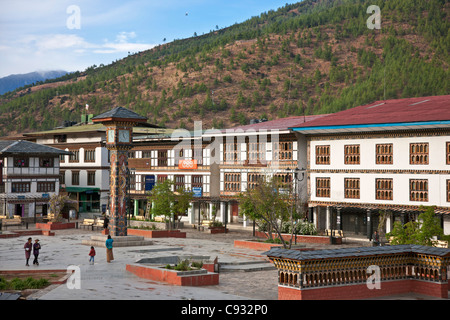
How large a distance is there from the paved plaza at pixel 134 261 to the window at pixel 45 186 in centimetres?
1889

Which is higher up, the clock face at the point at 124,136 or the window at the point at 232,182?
the clock face at the point at 124,136

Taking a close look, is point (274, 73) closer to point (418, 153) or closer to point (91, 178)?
point (91, 178)

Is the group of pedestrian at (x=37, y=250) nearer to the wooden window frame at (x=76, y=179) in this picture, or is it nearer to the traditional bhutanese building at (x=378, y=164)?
the traditional bhutanese building at (x=378, y=164)

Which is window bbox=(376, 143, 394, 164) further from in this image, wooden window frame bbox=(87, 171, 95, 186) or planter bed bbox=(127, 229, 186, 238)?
wooden window frame bbox=(87, 171, 95, 186)

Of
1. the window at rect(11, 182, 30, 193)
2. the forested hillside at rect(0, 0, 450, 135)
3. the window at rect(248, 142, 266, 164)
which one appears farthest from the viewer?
the forested hillside at rect(0, 0, 450, 135)

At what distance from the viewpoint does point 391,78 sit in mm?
121188

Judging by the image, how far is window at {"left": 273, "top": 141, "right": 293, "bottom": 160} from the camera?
182 ft

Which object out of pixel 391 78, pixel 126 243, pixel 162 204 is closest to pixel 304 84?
pixel 391 78

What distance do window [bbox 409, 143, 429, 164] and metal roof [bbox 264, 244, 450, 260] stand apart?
25.0 meters

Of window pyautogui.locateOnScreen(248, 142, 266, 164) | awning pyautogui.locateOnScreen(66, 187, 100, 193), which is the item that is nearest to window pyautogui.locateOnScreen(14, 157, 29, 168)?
awning pyautogui.locateOnScreen(66, 187, 100, 193)

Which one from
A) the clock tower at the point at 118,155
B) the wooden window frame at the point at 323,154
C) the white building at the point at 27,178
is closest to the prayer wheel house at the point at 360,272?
the clock tower at the point at 118,155

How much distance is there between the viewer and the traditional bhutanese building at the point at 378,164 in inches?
1769

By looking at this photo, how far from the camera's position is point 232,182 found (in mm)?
60562

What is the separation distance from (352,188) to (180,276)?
2784cm
